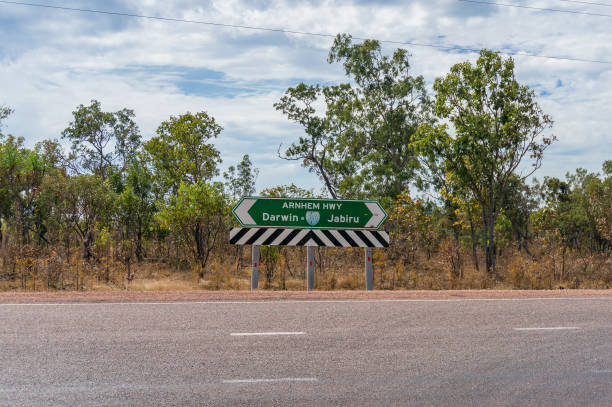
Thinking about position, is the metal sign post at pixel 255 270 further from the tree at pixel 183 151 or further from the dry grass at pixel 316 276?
the tree at pixel 183 151

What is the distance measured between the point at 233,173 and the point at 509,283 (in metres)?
28.5

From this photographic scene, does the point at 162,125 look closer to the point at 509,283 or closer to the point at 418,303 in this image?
the point at 509,283

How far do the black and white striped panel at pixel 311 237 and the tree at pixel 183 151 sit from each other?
16246 mm

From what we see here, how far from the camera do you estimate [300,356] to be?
20.6 feet

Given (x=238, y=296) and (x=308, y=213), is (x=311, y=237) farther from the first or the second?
(x=238, y=296)

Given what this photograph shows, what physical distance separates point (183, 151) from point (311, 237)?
17.7 meters

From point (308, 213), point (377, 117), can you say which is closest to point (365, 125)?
point (377, 117)

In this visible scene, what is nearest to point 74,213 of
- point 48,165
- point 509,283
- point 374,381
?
point 48,165

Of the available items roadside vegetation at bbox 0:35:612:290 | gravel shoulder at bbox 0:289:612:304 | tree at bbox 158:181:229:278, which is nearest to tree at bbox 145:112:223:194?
roadside vegetation at bbox 0:35:612:290

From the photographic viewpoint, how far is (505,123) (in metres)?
21.5

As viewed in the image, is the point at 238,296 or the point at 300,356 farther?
the point at 238,296

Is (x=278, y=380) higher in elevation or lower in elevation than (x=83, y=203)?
lower

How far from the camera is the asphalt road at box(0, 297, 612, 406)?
5.00 meters

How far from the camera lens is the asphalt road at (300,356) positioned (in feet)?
16.4
